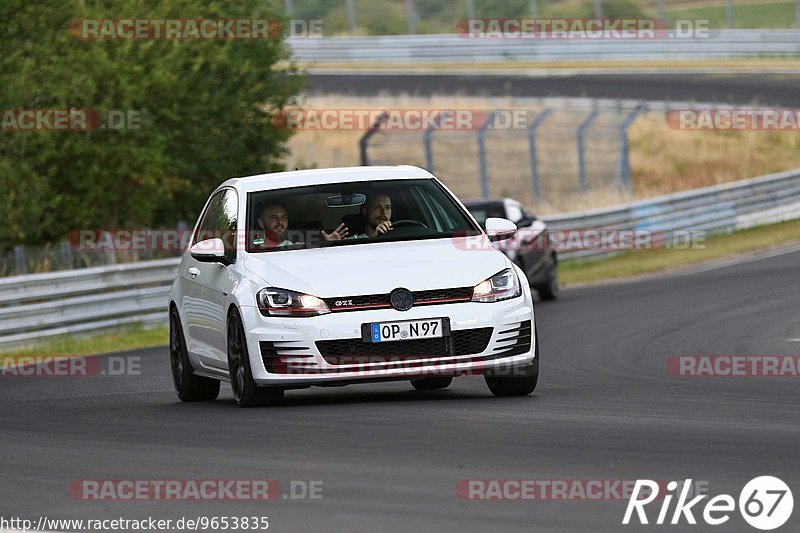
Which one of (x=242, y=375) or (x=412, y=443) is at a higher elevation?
(x=412, y=443)

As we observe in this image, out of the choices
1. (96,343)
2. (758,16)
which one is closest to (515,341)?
(96,343)

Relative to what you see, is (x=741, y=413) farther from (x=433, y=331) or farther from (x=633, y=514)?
(x=633, y=514)

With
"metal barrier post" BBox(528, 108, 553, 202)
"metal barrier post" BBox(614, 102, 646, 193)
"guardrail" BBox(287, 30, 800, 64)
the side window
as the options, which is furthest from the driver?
"guardrail" BBox(287, 30, 800, 64)

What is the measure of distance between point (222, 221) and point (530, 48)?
44317 mm

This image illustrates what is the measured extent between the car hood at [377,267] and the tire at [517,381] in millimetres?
673

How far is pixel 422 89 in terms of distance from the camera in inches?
2026

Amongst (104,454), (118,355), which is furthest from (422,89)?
(104,454)

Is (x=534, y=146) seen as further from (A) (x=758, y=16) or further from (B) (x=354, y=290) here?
(A) (x=758, y=16)

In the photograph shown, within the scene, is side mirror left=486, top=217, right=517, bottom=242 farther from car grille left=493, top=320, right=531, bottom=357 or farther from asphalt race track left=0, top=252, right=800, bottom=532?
asphalt race track left=0, top=252, right=800, bottom=532

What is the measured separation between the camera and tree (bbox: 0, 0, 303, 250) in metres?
26.3

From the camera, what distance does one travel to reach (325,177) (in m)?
11.8

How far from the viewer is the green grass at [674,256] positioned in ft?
94.1

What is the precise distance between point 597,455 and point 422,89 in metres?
43.9

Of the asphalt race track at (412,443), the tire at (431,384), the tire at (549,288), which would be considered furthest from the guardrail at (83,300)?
the tire at (431,384)
